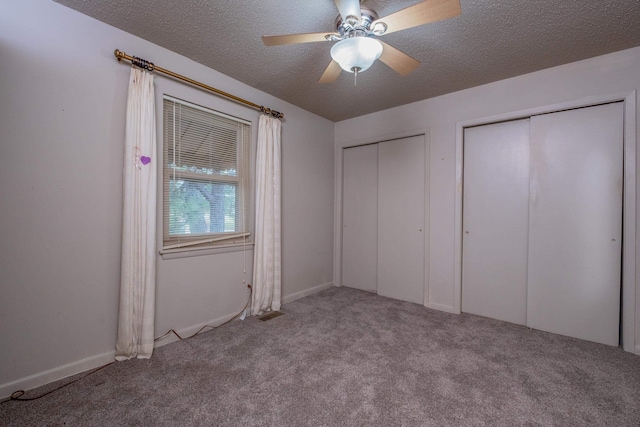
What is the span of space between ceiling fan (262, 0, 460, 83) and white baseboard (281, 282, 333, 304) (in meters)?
2.58

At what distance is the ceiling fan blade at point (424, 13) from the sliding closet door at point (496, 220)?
1878 millimetres

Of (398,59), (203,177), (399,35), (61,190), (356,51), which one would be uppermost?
(399,35)

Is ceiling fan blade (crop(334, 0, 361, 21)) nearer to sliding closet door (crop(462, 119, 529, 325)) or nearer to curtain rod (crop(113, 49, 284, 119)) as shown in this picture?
curtain rod (crop(113, 49, 284, 119))

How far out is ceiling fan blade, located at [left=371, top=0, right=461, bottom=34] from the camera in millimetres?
1275

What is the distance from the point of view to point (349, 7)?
144 cm

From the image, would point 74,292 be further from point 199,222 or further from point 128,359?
point 199,222

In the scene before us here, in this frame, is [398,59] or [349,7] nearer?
[349,7]

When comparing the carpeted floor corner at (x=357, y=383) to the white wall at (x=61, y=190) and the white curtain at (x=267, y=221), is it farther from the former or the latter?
the white curtain at (x=267, y=221)

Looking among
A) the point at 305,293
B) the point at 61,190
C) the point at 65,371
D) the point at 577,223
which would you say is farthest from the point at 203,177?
the point at 577,223

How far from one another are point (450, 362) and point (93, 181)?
286cm

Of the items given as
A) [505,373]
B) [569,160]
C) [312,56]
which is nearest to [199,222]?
[312,56]

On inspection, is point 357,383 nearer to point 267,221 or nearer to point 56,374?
point 267,221

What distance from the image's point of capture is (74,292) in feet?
5.88

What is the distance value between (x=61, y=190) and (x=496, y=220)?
145 inches
